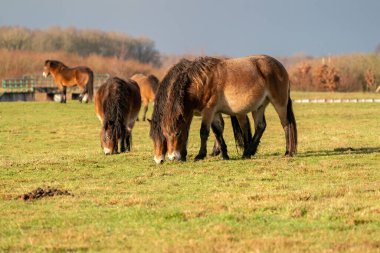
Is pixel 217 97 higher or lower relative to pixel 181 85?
lower

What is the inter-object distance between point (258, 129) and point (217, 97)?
138cm

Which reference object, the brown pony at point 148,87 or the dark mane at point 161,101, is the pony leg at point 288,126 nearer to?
the dark mane at point 161,101

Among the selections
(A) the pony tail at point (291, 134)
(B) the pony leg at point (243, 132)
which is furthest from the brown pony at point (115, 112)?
(A) the pony tail at point (291, 134)

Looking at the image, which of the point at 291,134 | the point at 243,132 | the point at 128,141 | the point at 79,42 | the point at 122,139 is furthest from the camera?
the point at 79,42

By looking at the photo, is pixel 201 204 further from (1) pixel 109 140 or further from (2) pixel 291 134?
(1) pixel 109 140

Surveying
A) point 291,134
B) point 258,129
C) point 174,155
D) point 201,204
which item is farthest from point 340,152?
point 201,204

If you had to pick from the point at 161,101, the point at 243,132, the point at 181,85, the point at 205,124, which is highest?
the point at 181,85

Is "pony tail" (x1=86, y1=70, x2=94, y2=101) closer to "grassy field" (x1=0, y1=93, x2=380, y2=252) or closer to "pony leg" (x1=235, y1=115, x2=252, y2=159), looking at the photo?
"grassy field" (x1=0, y1=93, x2=380, y2=252)

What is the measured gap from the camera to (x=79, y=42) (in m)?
139

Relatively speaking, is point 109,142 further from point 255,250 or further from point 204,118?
point 255,250

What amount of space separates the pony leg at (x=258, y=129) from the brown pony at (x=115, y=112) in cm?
334

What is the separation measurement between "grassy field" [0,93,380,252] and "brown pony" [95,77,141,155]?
1260 millimetres

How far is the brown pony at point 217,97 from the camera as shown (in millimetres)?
14242

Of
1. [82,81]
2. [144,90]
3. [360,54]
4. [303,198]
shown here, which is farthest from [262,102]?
[360,54]
